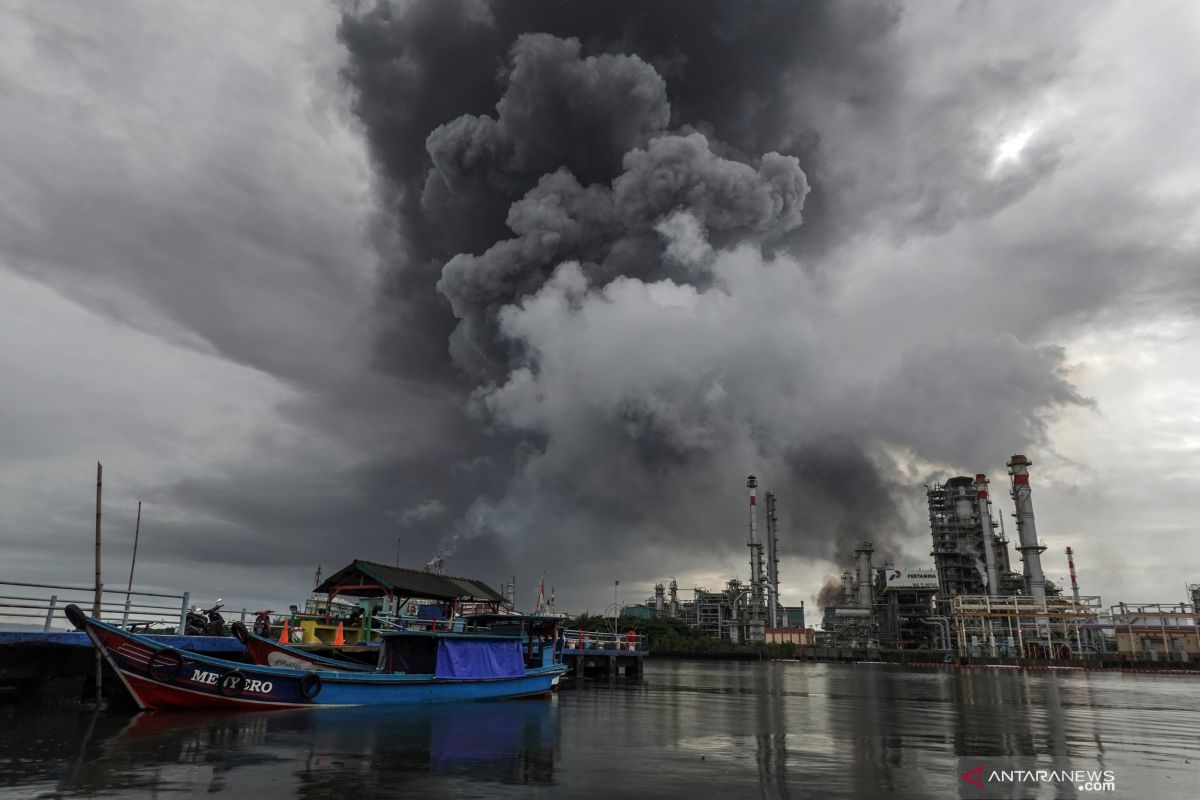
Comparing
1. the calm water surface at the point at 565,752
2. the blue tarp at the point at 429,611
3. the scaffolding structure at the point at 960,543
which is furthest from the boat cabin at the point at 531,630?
the scaffolding structure at the point at 960,543

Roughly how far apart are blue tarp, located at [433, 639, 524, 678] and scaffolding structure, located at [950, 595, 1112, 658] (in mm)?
90316

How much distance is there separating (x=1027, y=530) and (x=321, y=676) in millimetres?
111838

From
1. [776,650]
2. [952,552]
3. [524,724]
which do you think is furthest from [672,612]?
[524,724]

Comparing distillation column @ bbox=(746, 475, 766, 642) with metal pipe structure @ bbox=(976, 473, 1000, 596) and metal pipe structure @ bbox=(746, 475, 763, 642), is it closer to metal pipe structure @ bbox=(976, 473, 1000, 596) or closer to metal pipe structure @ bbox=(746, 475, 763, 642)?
metal pipe structure @ bbox=(746, 475, 763, 642)

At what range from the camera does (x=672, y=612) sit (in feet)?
558

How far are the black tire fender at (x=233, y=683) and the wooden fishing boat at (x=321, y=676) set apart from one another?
0.03 m

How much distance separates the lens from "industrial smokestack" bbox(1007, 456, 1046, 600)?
10383cm

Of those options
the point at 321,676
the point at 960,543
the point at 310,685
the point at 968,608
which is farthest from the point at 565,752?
the point at 960,543

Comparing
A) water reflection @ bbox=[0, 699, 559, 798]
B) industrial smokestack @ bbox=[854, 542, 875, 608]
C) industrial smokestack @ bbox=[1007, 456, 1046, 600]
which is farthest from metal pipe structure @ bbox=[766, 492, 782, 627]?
water reflection @ bbox=[0, 699, 559, 798]

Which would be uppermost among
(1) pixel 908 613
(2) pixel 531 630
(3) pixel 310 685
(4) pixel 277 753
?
(1) pixel 908 613

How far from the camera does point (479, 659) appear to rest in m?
26.0

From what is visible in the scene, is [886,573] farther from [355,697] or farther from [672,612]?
[355,697]

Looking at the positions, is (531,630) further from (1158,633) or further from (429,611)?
(1158,633)

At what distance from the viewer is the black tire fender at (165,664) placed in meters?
18.9
